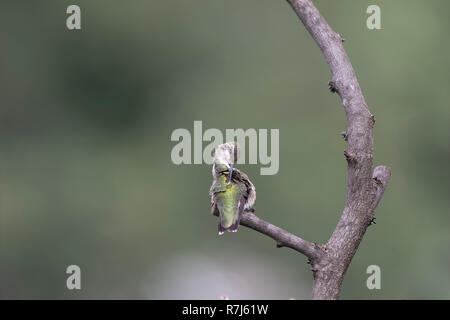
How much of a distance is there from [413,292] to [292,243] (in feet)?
16.5

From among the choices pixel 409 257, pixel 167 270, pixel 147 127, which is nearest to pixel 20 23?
pixel 147 127

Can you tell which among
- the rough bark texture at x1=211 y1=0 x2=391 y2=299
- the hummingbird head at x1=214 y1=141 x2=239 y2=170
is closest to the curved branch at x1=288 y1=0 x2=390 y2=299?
the rough bark texture at x1=211 y1=0 x2=391 y2=299

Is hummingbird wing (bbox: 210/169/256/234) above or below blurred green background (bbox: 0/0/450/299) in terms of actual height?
below

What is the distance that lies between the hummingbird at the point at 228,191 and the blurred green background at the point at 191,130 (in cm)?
385

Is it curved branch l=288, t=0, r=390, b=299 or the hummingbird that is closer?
curved branch l=288, t=0, r=390, b=299

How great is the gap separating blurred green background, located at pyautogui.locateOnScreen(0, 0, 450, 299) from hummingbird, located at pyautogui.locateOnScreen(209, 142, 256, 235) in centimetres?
385

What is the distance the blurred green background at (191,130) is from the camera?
7074 mm

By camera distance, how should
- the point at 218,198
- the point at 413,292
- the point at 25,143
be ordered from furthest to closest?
1. the point at 25,143
2. the point at 413,292
3. the point at 218,198

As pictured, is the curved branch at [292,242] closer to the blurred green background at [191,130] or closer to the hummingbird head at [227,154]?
the hummingbird head at [227,154]

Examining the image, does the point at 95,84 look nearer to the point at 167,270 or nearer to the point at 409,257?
the point at 167,270

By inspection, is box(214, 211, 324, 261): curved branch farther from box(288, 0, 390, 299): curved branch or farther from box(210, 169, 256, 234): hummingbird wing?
box(210, 169, 256, 234): hummingbird wing

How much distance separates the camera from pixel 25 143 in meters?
8.54

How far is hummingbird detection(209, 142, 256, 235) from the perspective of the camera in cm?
235
